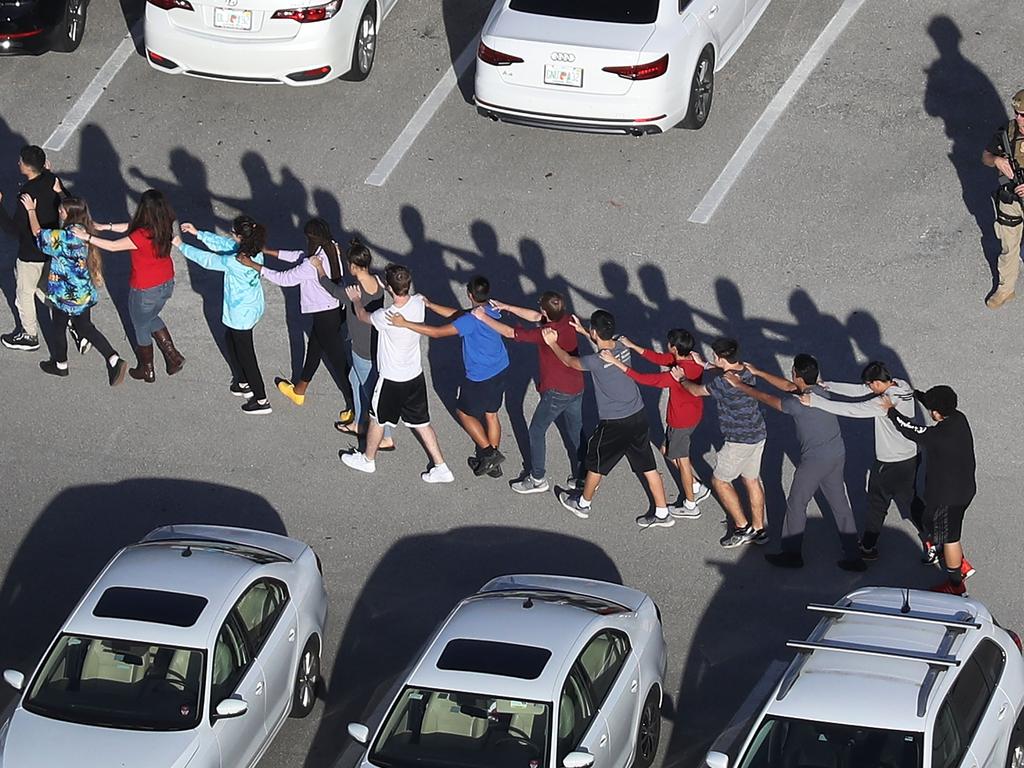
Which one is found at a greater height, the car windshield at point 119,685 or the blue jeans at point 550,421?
the blue jeans at point 550,421

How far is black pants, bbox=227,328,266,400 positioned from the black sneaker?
5.96ft

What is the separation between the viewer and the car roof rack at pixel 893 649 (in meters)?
9.80

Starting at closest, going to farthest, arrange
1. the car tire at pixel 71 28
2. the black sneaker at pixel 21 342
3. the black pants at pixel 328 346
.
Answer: the black pants at pixel 328 346 < the black sneaker at pixel 21 342 < the car tire at pixel 71 28

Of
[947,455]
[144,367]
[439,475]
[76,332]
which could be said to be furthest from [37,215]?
[947,455]

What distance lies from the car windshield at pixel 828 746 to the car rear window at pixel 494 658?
1.36 metres

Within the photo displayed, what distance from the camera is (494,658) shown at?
10266 mm

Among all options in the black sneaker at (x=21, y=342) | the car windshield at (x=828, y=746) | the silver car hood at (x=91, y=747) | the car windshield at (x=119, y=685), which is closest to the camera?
the car windshield at (x=828, y=746)

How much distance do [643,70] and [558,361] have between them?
3783 mm

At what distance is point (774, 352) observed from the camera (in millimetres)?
13859

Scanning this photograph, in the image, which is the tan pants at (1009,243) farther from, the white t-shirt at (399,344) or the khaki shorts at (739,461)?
the white t-shirt at (399,344)

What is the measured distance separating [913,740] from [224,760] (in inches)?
162

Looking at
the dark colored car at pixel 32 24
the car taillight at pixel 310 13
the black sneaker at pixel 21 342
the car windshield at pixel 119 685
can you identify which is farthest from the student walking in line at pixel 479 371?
the dark colored car at pixel 32 24

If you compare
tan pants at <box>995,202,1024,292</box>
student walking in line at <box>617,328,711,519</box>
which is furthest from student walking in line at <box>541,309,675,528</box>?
tan pants at <box>995,202,1024,292</box>

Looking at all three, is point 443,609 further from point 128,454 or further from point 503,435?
point 128,454
